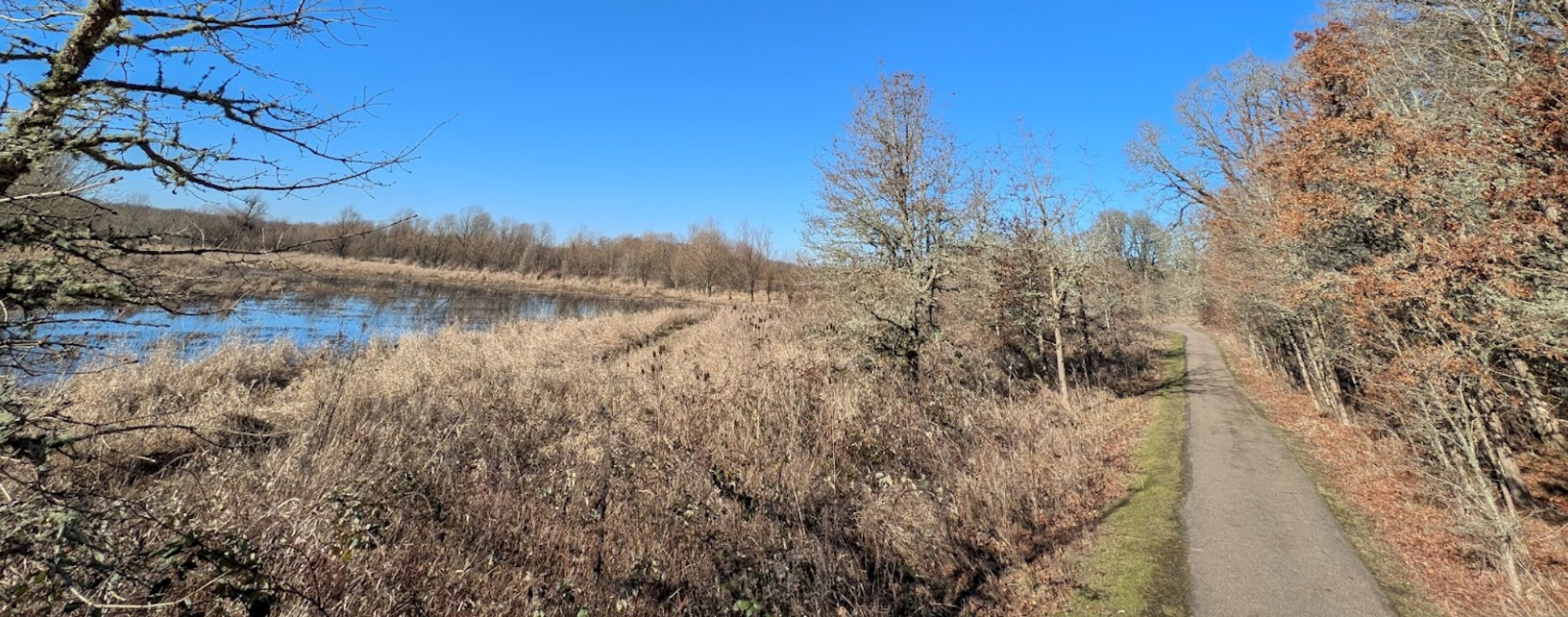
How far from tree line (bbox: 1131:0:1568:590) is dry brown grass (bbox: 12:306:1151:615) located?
3.92 meters

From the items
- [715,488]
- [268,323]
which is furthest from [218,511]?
[268,323]

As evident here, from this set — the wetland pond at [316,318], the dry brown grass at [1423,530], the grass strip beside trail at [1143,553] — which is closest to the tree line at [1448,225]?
the dry brown grass at [1423,530]

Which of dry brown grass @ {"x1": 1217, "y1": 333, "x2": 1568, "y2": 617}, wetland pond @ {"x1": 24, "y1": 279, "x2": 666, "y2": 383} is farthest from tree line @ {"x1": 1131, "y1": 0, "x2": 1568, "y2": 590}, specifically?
wetland pond @ {"x1": 24, "y1": 279, "x2": 666, "y2": 383}

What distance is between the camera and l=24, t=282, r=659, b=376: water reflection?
10789 mm

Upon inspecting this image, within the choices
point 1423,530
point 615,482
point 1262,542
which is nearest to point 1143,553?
point 1262,542

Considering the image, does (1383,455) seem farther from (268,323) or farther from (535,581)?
(268,323)

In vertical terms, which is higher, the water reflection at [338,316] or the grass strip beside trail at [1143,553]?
the water reflection at [338,316]

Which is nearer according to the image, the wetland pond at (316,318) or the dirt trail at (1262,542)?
the wetland pond at (316,318)

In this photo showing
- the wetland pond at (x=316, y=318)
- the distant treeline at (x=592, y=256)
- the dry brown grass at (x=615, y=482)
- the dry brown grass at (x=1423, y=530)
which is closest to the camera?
the wetland pond at (x=316, y=318)

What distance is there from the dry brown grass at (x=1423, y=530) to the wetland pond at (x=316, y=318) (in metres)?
10.2

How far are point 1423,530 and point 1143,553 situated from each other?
4.04 m

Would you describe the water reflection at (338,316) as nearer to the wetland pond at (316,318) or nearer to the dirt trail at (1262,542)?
the wetland pond at (316,318)

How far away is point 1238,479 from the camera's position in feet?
28.0

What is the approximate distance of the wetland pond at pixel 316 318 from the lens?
348 cm
